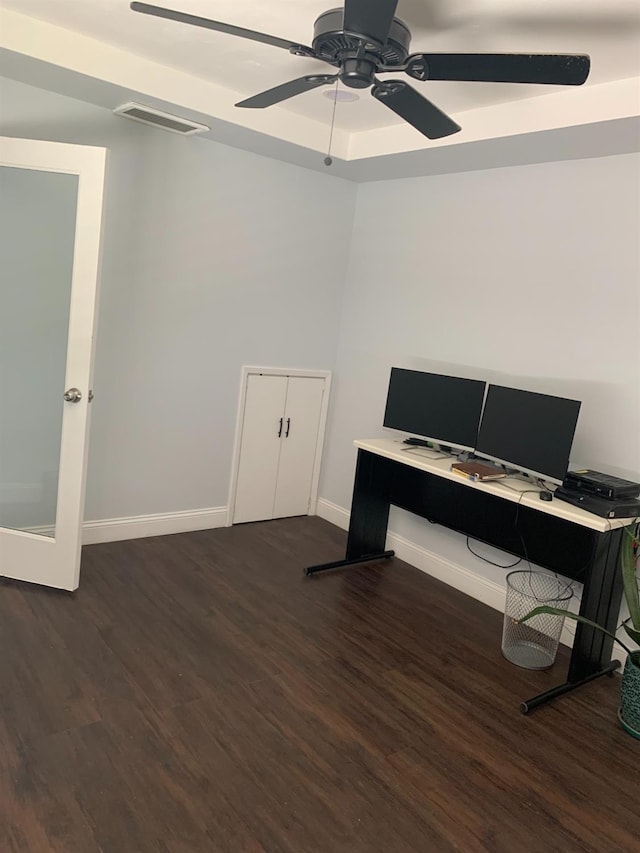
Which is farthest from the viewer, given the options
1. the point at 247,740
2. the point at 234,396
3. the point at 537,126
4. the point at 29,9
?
the point at 234,396

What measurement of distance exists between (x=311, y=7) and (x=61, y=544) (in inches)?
104

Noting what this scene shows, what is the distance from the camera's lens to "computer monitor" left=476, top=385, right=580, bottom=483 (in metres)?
2.93

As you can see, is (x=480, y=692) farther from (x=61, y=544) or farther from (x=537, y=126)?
(x=537, y=126)

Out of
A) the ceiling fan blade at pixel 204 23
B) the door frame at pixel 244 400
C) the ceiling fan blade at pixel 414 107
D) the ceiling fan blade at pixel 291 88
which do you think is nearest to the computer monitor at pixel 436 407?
the door frame at pixel 244 400

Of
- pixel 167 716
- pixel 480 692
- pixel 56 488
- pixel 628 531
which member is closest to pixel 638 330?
pixel 628 531

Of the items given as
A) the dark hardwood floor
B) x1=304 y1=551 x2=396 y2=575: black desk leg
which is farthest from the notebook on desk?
x1=304 y1=551 x2=396 y2=575: black desk leg

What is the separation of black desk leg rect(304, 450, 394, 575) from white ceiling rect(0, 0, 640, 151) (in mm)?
2020

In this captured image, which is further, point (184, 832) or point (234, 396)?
point (234, 396)

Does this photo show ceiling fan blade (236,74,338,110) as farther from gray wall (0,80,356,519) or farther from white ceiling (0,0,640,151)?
gray wall (0,80,356,519)

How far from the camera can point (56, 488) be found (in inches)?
128

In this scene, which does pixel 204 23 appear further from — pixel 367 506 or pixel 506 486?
pixel 367 506

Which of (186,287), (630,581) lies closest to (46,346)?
(186,287)

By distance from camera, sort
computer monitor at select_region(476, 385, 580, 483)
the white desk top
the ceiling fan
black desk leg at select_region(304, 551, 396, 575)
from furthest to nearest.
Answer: black desk leg at select_region(304, 551, 396, 575) → computer monitor at select_region(476, 385, 580, 483) → the white desk top → the ceiling fan

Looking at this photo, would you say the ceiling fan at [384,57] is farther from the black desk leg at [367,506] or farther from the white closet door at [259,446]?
the white closet door at [259,446]
